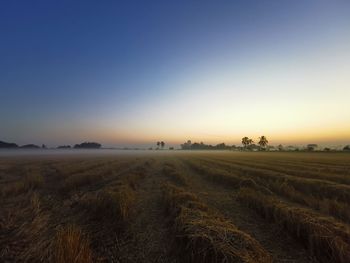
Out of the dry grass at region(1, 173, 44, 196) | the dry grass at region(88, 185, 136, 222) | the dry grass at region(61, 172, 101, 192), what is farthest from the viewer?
the dry grass at region(61, 172, 101, 192)

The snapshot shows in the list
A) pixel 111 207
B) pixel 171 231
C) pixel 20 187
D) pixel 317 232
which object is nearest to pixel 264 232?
pixel 317 232

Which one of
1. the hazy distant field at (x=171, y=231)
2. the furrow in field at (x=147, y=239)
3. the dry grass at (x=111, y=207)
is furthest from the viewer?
the dry grass at (x=111, y=207)

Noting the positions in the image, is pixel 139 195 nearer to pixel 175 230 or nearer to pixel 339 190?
pixel 175 230

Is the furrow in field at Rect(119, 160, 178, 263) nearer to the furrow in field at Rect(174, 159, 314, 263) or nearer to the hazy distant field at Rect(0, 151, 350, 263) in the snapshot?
the hazy distant field at Rect(0, 151, 350, 263)

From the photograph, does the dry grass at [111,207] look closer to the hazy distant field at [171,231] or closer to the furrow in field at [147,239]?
the hazy distant field at [171,231]

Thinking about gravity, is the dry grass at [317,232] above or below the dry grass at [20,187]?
below

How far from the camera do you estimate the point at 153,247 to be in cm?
628

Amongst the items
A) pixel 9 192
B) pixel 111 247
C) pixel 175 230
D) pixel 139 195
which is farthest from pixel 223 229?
pixel 9 192

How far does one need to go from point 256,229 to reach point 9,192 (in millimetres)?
13310

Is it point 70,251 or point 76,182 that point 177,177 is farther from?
point 70,251

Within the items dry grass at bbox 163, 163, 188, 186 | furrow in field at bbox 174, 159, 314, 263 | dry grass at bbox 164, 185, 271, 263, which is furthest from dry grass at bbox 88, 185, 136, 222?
dry grass at bbox 163, 163, 188, 186

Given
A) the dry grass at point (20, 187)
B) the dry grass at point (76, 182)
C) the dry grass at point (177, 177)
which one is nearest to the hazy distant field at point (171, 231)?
the dry grass at point (20, 187)

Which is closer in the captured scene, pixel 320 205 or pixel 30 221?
pixel 30 221

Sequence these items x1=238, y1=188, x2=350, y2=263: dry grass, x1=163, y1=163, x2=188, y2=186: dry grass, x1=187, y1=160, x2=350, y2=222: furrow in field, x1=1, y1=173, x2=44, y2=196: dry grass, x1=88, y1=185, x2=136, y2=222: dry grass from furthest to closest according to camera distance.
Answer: x1=163, y1=163, x2=188, y2=186: dry grass → x1=1, y1=173, x2=44, y2=196: dry grass → x1=187, y1=160, x2=350, y2=222: furrow in field → x1=88, y1=185, x2=136, y2=222: dry grass → x1=238, y1=188, x2=350, y2=263: dry grass
